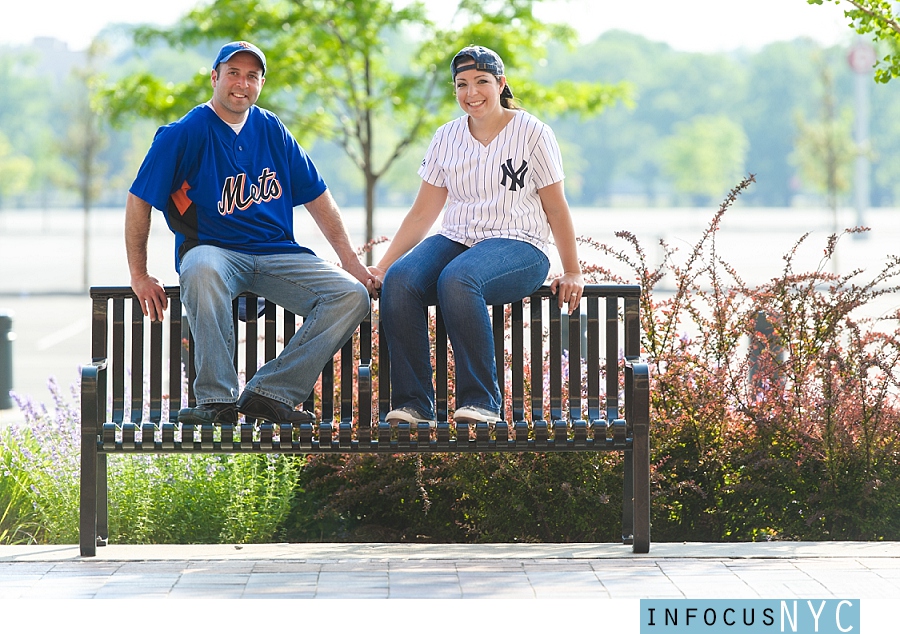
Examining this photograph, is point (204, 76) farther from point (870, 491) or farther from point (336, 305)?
point (870, 491)

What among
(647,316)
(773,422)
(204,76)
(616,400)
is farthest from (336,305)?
(204,76)

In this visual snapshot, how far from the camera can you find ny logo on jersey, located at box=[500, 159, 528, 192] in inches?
196

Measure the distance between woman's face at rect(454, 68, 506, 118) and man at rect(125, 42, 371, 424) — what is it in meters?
0.76

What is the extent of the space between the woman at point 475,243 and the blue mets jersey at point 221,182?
0.54 metres

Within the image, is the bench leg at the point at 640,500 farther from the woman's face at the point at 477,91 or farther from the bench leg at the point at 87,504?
the bench leg at the point at 87,504

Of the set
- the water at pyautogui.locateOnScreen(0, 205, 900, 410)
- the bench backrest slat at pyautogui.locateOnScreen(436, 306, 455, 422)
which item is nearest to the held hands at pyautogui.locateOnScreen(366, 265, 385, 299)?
the bench backrest slat at pyautogui.locateOnScreen(436, 306, 455, 422)

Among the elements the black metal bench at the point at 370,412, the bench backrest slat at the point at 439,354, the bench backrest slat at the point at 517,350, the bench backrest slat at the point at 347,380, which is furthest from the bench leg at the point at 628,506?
the bench backrest slat at the point at 347,380

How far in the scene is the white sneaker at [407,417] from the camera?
190 inches

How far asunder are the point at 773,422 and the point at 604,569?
1.39 metres

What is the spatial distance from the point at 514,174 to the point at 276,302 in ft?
3.70

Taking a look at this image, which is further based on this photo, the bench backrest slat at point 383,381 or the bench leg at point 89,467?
the bench backrest slat at point 383,381

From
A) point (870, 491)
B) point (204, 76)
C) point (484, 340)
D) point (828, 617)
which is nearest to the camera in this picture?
point (828, 617)

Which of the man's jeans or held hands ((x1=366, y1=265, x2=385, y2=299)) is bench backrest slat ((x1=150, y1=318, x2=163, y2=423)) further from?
held hands ((x1=366, y1=265, x2=385, y2=299))

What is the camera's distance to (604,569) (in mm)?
4566
